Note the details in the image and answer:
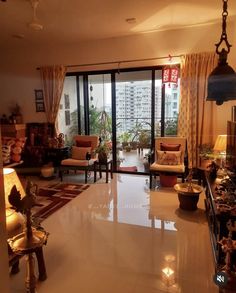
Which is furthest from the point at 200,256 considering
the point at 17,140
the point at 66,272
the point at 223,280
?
the point at 17,140

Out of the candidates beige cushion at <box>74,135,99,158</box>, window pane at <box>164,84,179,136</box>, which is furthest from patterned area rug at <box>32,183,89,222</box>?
window pane at <box>164,84,179,136</box>

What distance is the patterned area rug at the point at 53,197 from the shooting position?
348cm

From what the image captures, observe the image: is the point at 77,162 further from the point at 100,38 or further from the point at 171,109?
the point at 100,38

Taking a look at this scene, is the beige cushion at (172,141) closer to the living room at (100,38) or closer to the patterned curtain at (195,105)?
the patterned curtain at (195,105)

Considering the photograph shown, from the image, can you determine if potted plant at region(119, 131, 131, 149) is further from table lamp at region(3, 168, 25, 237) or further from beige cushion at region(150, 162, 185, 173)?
table lamp at region(3, 168, 25, 237)

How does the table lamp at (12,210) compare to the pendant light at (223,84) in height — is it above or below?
below

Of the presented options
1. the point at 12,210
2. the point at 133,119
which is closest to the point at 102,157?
the point at 133,119

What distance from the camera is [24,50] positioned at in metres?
5.97

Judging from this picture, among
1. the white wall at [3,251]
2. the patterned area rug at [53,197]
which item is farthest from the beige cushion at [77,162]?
the white wall at [3,251]

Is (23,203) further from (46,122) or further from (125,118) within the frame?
(46,122)

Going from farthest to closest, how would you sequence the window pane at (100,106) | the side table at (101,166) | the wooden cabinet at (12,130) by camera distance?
the wooden cabinet at (12,130), the window pane at (100,106), the side table at (101,166)

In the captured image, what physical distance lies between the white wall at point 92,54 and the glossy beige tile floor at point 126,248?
7.70ft

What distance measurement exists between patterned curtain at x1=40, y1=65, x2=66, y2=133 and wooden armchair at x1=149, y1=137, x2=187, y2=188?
2543 millimetres

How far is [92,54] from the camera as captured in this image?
542cm
